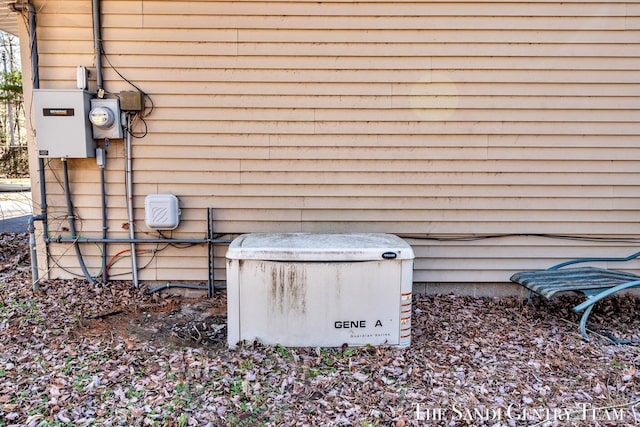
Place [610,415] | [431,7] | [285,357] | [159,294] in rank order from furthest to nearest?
[159,294], [431,7], [285,357], [610,415]

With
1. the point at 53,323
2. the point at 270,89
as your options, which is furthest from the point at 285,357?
the point at 270,89

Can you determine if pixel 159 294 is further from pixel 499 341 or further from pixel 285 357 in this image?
pixel 499 341

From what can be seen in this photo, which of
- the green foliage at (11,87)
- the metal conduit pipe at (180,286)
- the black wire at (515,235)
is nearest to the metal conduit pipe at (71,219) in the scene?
the metal conduit pipe at (180,286)

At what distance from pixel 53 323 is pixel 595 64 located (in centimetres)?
444

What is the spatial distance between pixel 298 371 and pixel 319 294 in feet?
1.54

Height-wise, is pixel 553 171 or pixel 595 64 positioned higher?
pixel 595 64

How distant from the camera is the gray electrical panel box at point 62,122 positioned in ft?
10.8

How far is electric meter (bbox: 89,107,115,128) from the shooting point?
3.31 m

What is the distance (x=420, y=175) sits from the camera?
359cm

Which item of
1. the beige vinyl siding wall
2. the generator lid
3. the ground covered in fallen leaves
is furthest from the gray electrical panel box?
the generator lid

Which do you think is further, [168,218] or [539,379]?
[168,218]

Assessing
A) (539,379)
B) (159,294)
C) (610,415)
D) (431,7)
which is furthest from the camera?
(159,294)

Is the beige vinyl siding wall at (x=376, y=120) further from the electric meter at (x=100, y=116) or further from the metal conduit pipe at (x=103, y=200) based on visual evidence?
the electric meter at (x=100, y=116)

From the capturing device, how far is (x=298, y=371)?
2.56 m
